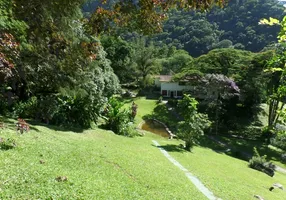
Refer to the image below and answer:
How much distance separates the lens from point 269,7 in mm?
A: 95688

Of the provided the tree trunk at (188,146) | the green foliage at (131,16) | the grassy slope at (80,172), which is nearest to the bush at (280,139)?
the green foliage at (131,16)

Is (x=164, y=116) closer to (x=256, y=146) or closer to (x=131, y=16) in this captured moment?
(x=256, y=146)

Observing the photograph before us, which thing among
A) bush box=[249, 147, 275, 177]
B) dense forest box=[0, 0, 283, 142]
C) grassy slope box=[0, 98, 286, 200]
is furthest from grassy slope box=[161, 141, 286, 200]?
dense forest box=[0, 0, 283, 142]

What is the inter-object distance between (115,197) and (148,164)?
188 inches

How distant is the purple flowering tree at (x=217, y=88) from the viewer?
28.5m

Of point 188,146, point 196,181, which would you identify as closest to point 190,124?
point 188,146

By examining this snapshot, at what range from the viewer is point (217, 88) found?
29.2 meters

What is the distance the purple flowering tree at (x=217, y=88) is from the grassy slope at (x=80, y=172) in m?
17.4

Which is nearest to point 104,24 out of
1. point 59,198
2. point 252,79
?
point 59,198

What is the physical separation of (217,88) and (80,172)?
76.5 feet

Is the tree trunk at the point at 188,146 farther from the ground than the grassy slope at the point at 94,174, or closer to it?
closer to it

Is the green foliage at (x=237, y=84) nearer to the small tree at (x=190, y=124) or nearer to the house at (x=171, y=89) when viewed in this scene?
the house at (x=171, y=89)

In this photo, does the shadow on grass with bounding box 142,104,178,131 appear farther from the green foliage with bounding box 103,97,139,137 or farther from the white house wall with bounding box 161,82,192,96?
the green foliage with bounding box 103,97,139,137

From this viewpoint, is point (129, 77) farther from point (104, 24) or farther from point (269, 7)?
point (269, 7)
